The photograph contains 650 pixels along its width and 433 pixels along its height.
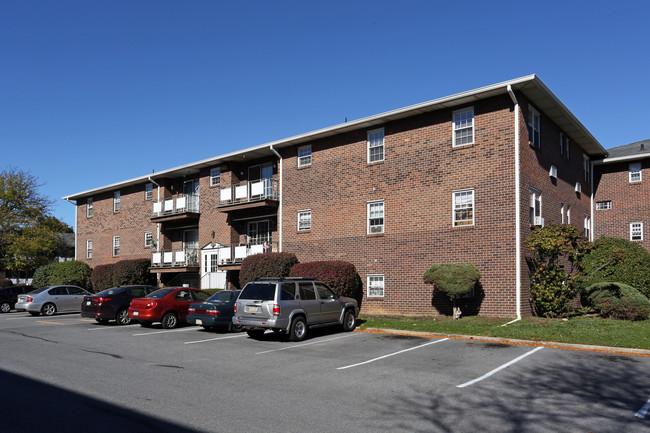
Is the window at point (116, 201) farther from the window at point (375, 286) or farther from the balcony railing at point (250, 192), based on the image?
the window at point (375, 286)

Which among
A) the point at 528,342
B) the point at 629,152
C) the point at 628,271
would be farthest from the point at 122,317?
the point at 629,152

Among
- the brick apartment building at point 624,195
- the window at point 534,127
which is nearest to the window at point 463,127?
the window at point 534,127

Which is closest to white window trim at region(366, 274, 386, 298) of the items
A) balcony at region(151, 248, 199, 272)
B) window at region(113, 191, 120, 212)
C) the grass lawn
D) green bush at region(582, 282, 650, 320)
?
the grass lawn

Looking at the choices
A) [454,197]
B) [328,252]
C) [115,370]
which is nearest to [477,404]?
[115,370]

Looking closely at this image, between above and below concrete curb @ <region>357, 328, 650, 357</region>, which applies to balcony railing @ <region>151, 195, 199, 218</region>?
above

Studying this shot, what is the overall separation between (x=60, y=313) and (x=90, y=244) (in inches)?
635

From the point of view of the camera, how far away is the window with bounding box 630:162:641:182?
88.5 ft

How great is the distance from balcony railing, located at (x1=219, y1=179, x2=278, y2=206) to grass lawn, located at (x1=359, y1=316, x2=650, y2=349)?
10.5 m

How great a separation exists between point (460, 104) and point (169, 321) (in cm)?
1345

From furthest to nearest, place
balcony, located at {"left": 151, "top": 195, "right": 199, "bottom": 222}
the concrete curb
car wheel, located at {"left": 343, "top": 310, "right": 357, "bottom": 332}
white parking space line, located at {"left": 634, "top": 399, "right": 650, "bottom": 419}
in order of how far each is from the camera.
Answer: balcony, located at {"left": 151, "top": 195, "right": 199, "bottom": 222} → car wheel, located at {"left": 343, "top": 310, "right": 357, "bottom": 332} → the concrete curb → white parking space line, located at {"left": 634, "top": 399, "right": 650, "bottom": 419}

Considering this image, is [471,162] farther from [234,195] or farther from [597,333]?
[234,195]

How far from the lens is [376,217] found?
2172 cm

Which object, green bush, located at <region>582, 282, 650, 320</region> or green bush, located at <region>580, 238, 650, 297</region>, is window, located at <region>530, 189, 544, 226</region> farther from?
green bush, located at <region>582, 282, 650, 320</region>

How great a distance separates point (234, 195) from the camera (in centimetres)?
2773
